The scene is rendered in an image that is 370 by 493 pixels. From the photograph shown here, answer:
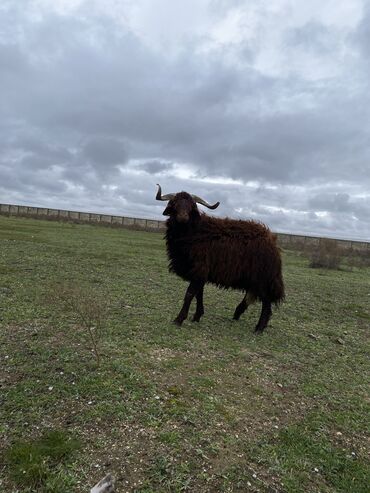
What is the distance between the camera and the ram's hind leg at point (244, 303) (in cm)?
1006

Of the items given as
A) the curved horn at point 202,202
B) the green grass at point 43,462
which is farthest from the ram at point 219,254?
the green grass at point 43,462

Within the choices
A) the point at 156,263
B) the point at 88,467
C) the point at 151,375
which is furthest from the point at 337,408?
the point at 156,263

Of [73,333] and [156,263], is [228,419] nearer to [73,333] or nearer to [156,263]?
[73,333]

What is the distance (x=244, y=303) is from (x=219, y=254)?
1.73 m

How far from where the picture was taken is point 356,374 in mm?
7492

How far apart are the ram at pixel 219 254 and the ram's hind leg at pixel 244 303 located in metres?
0.20

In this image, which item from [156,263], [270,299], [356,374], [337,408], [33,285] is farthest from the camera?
[156,263]

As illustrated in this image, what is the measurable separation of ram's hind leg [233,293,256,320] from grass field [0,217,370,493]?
0.36m

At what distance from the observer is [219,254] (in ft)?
30.6

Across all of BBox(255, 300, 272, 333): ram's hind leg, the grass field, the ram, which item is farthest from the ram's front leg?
BBox(255, 300, 272, 333): ram's hind leg

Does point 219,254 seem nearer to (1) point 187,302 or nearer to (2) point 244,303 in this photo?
(1) point 187,302

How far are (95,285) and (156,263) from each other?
25.6ft

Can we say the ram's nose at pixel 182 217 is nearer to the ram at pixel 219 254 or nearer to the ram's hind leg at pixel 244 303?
the ram at pixel 219 254

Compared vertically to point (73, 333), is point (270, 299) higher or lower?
higher
